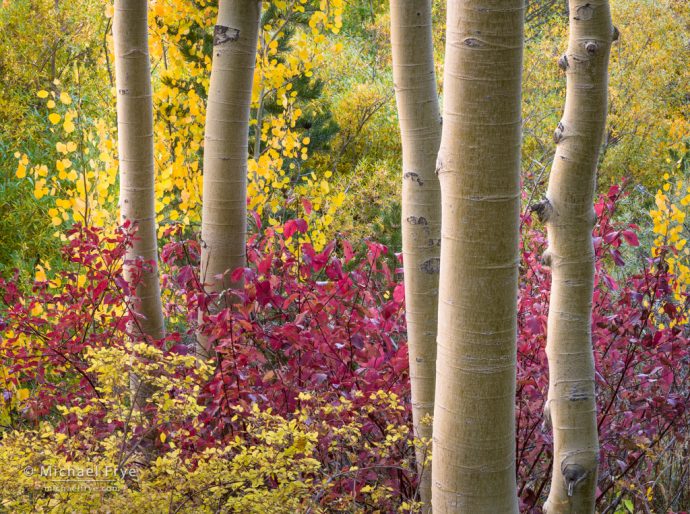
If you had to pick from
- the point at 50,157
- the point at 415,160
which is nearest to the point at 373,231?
the point at 50,157

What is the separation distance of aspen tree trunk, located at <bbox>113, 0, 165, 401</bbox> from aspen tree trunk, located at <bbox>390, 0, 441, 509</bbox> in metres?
1.11

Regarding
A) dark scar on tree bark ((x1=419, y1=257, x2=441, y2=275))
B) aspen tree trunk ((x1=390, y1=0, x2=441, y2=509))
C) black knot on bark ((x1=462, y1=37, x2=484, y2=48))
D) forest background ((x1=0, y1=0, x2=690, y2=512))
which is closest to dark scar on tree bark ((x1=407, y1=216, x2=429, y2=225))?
aspen tree trunk ((x1=390, y1=0, x2=441, y2=509))

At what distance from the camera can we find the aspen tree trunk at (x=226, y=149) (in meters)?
2.75

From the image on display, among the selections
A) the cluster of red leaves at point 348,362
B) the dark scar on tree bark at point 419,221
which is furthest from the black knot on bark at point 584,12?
the cluster of red leaves at point 348,362

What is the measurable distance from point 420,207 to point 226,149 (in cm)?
92

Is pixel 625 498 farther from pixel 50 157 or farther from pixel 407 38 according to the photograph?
pixel 50 157

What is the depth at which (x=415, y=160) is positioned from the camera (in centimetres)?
218

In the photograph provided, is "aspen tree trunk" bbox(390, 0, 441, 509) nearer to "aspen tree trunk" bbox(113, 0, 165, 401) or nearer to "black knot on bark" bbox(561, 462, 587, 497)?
"black knot on bark" bbox(561, 462, 587, 497)

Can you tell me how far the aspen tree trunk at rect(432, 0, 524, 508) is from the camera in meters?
1.40

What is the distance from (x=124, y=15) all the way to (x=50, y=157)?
17.4 feet

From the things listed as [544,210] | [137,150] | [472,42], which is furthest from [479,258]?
[137,150]

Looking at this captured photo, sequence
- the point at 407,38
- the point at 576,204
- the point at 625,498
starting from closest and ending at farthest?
the point at 576,204 < the point at 407,38 < the point at 625,498

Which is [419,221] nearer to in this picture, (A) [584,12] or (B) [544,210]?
(B) [544,210]

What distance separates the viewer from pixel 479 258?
1435mm
